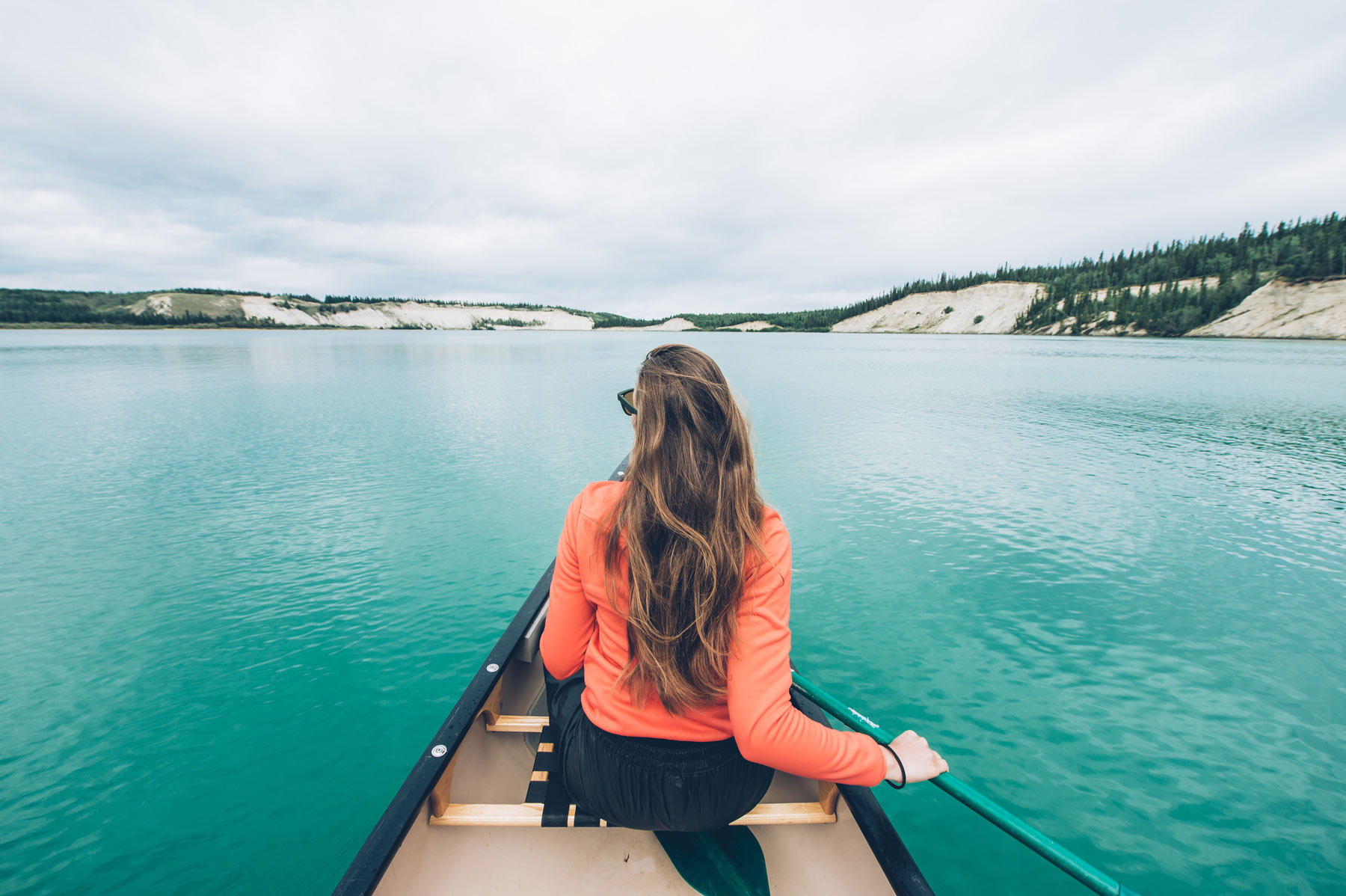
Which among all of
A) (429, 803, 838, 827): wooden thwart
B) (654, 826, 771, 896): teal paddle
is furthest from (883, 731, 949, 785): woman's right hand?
(654, 826, 771, 896): teal paddle

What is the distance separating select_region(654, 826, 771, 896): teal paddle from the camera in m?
2.75

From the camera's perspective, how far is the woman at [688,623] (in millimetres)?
2008

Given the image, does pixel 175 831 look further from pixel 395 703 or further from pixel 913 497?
pixel 913 497

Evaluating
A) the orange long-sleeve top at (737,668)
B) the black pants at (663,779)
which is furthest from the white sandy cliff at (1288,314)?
the black pants at (663,779)

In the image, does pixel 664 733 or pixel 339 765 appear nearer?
pixel 664 733

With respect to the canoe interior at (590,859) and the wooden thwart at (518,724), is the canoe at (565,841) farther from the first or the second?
the wooden thwart at (518,724)

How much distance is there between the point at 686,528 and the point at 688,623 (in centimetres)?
37

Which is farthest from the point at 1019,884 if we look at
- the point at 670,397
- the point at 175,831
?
the point at 175,831

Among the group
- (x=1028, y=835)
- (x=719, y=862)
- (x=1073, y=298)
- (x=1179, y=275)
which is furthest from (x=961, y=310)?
(x=719, y=862)

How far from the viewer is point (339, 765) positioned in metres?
4.84

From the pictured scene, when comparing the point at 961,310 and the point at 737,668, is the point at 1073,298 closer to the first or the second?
the point at 961,310

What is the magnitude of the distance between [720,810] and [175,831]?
4504mm

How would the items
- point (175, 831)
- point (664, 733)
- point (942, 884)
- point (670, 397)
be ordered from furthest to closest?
point (175, 831)
point (942, 884)
point (664, 733)
point (670, 397)

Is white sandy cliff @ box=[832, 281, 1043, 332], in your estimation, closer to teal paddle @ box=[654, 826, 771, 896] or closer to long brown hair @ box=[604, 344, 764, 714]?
teal paddle @ box=[654, 826, 771, 896]
